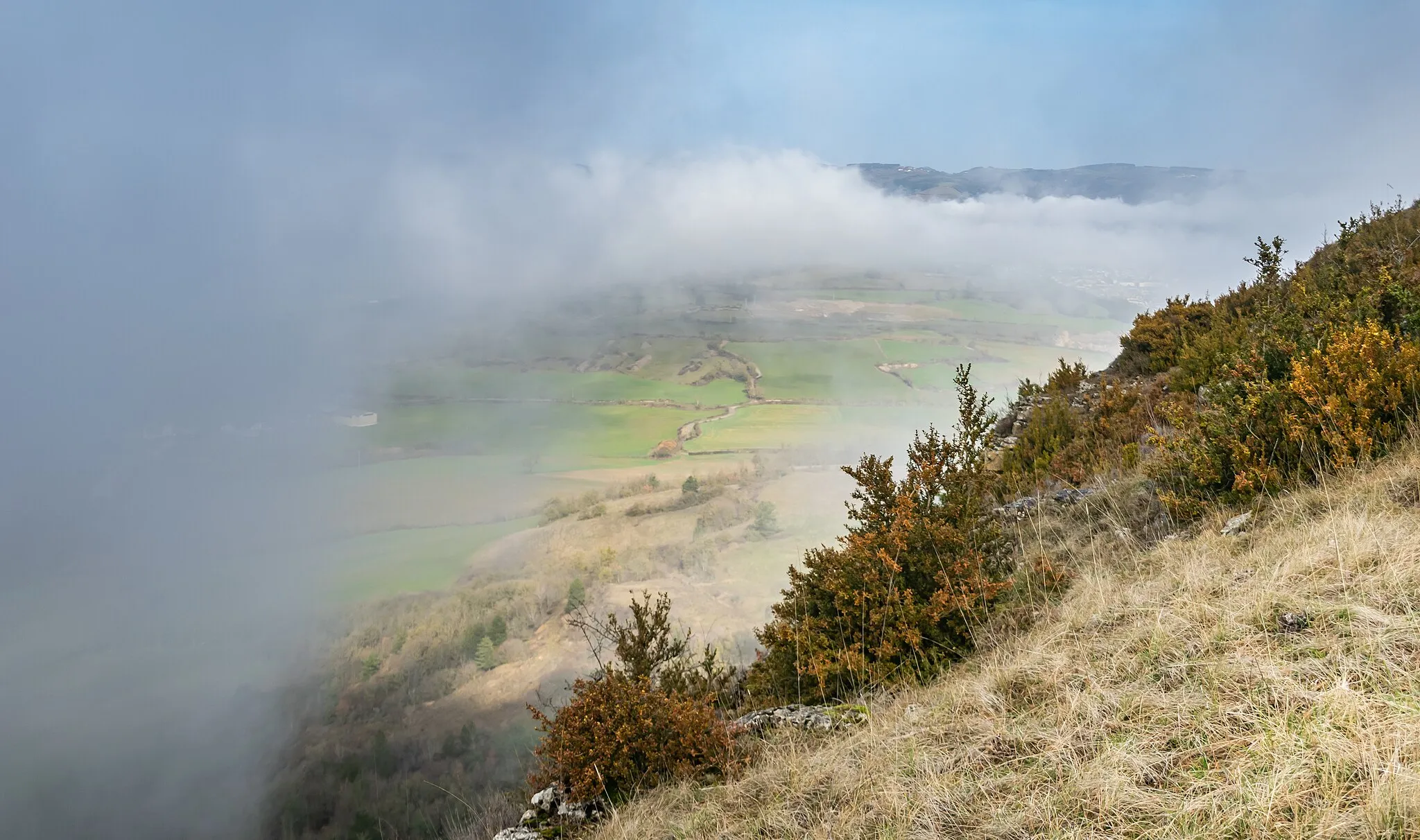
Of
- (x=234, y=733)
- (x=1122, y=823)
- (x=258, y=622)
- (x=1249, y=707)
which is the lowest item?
(x=234, y=733)

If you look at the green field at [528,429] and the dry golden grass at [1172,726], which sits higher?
the green field at [528,429]

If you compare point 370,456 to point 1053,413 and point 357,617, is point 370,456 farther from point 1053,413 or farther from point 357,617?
point 1053,413

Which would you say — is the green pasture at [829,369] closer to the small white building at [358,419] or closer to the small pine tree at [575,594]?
the small pine tree at [575,594]

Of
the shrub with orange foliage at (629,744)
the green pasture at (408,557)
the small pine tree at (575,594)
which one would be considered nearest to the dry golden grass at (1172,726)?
the shrub with orange foliage at (629,744)

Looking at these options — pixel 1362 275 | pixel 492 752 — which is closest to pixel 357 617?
pixel 492 752

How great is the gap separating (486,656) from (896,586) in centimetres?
2843

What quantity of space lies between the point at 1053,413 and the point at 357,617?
39.9 metres

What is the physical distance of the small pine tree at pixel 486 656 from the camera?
28641 millimetres

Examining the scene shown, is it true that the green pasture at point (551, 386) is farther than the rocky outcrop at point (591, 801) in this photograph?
Yes

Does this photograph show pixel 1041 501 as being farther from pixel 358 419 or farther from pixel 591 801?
pixel 358 419

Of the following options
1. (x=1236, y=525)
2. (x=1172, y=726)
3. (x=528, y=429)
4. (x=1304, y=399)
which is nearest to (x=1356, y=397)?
(x=1304, y=399)

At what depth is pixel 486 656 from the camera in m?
28.8

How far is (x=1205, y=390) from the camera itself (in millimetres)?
8375

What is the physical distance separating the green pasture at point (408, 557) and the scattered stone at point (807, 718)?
1417 inches
